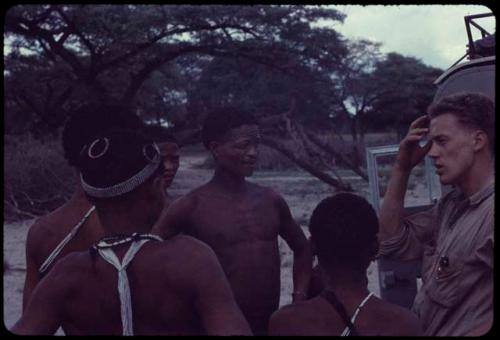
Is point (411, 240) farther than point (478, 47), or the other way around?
point (478, 47)

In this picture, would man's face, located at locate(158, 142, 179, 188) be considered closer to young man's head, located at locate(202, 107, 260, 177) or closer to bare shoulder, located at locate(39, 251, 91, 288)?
young man's head, located at locate(202, 107, 260, 177)

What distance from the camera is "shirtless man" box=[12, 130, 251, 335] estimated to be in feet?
5.32

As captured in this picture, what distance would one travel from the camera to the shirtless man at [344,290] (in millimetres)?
1736

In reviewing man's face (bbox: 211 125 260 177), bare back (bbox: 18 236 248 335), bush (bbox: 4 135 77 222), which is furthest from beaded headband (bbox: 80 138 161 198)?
bush (bbox: 4 135 77 222)

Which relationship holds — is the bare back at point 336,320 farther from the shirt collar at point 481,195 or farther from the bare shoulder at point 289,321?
the shirt collar at point 481,195

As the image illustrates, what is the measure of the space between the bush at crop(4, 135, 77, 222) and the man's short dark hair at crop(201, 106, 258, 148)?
11284 mm

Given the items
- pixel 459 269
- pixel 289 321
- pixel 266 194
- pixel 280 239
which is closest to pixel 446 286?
pixel 459 269

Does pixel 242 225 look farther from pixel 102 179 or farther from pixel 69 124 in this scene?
pixel 102 179

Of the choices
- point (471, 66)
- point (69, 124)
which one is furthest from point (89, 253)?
point (471, 66)

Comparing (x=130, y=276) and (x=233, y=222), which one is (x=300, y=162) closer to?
(x=233, y=222)

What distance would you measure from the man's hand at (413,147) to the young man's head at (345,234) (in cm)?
45

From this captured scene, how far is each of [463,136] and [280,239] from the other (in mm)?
8794

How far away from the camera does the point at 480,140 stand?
1971 mm

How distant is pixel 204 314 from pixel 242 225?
118cm
